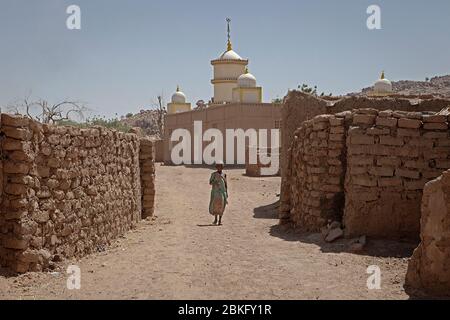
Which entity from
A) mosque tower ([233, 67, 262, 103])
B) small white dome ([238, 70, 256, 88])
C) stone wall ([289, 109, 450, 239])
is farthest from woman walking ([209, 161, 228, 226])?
small white dome ([238, 70, 256, 88])

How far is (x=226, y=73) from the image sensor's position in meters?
32.2

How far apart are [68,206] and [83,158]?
86cm

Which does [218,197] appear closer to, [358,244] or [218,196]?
[218,196]

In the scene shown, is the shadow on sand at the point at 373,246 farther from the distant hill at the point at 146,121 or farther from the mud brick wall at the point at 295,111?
the distant hill at the point at 146,121

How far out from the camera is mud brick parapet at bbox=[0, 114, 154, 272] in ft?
18.0

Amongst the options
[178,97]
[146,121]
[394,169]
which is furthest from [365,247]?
[146,121]

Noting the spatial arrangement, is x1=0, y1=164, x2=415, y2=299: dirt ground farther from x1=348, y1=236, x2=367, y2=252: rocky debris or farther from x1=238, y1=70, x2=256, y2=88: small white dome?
x1=238, y1=70, x2=256, y2=88: small white dome

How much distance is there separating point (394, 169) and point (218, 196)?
4119 mm

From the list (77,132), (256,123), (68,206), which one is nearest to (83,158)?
(77,132)

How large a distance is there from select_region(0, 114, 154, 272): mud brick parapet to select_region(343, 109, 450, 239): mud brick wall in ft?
12.4

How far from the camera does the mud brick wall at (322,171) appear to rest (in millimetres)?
8211

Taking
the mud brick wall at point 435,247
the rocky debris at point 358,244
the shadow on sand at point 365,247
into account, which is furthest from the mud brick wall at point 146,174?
the mud brick wall at point 435,247

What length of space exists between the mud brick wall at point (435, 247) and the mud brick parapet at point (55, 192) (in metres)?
4.07
